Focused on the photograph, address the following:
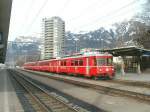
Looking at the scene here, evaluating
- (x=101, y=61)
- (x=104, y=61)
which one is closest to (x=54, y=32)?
(x=104, y=61)

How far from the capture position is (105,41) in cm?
8412

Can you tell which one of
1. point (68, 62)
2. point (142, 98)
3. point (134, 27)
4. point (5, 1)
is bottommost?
point (142, 98)

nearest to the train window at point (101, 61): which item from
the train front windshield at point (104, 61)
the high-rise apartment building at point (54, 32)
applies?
the train front windshield at point (104, 61)

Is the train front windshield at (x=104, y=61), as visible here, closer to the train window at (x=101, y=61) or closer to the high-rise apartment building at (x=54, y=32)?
the train window at (x=101, y=61)

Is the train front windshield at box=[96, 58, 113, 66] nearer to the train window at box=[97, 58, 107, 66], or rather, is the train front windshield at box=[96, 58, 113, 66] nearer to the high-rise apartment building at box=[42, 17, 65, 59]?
the train window at box=[97, 58, 107, 66]

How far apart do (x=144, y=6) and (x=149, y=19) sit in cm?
425

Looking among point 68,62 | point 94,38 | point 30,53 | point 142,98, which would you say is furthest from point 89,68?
point 30,53

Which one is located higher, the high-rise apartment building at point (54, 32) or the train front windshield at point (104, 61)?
the high-rise apartment building at point (54, 32)

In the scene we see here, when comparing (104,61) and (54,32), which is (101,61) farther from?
(54,32)

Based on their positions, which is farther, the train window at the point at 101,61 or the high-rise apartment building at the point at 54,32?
the high-rise apartment building at the point at 54,32

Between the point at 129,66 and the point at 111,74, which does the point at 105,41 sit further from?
the point at 111,74

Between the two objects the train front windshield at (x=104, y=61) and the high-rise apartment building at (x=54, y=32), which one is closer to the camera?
the train front windshield at (x=104, y=61)

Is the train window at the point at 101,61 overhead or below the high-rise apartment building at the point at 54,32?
below

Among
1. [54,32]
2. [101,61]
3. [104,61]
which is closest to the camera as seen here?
[101,61]
